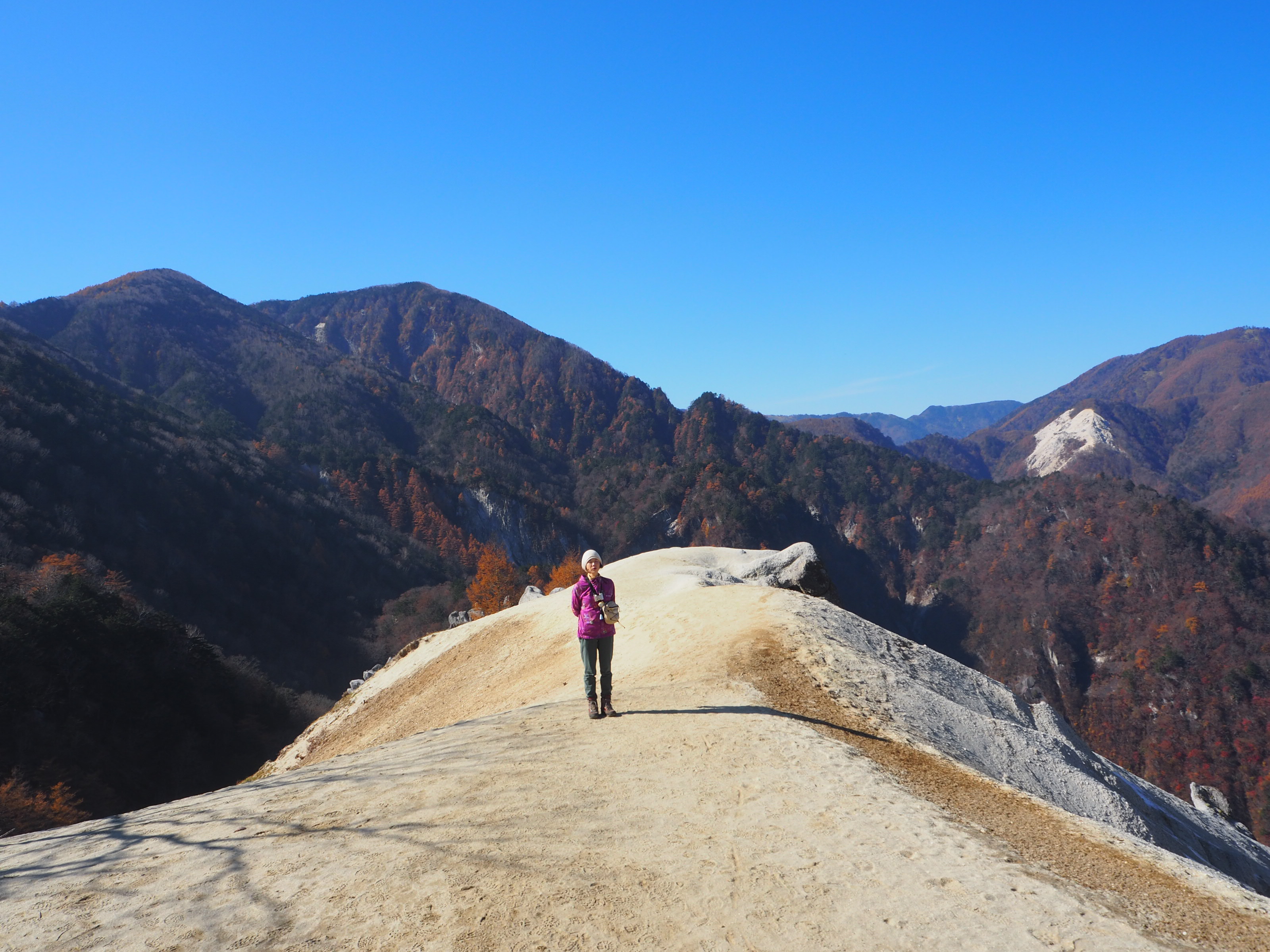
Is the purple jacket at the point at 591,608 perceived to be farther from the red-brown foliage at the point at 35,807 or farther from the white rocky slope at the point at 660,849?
the red-brown foliage at the point at 35,807

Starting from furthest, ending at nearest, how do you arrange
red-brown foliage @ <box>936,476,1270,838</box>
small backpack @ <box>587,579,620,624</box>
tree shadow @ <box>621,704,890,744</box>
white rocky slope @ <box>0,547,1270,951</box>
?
red-brown foliage @ <box>936,476,1270,838</box> → tree shadow @ <box>621,704,890,744</box> → small backpack @ <box>587,579,620,624</box> → white rocky slope @ <box>0,547,1270,951</box>

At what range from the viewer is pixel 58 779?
21.8m

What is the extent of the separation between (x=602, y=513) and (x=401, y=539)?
47597 mm

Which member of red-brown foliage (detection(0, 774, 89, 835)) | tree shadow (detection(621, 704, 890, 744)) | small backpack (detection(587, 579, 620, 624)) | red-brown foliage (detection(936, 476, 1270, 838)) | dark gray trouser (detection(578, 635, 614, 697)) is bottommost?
red-brown foliage (detection(936, 476, 1270, 838))

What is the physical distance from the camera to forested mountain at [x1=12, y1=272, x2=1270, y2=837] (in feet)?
224

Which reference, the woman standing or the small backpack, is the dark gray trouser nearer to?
the woman standing

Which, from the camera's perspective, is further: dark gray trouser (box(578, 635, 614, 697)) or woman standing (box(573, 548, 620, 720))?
dark gray trouser (box(578, 635, 614, 697))

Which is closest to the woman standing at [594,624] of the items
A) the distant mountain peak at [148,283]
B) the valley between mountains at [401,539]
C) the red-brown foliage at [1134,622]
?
the valley between mountains at [401,539]

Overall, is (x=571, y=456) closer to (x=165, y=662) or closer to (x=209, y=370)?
(x=209, y=370)

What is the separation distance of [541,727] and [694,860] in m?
4.09

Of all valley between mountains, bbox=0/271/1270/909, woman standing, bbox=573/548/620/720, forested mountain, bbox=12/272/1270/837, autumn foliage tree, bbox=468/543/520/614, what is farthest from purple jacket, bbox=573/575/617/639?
forested mountain, bbox=12/272/1270/837

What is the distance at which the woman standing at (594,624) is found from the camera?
949 cm

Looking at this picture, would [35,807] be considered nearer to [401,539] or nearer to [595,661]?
[595,661]

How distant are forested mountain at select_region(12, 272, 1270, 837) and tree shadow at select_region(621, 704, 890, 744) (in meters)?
51.0
